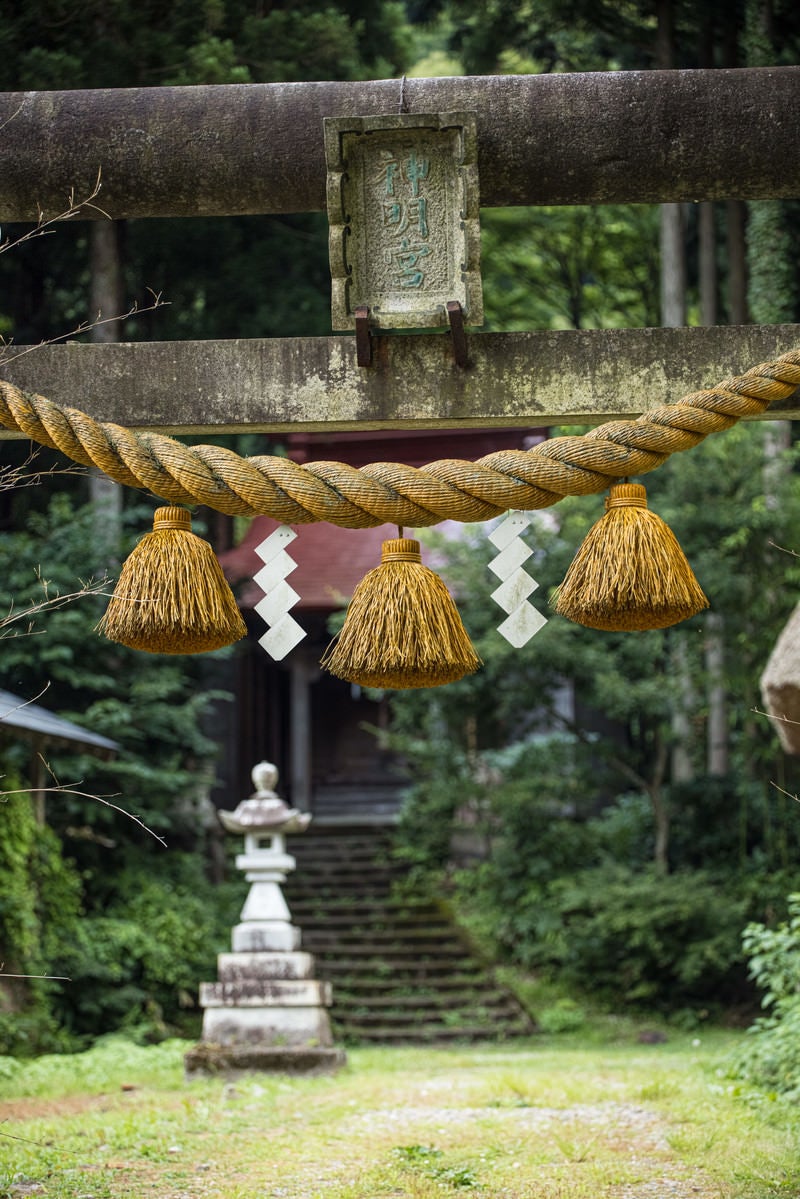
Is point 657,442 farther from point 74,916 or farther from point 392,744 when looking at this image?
point 392,744

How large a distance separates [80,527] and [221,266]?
3.73 m

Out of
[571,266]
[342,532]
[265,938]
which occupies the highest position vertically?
[571,266]

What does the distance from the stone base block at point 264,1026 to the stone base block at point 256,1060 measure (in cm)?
10

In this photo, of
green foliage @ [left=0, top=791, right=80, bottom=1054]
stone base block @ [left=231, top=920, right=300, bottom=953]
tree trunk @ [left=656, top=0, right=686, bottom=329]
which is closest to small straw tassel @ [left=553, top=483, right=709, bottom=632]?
stone base block @ [left=231, top=920, right=300, bottom=953]

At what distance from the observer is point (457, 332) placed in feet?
10.0

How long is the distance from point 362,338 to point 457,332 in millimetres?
229

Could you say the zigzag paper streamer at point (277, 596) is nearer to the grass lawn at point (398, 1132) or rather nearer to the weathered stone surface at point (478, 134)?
the weathered stone surface at point (478, 134)

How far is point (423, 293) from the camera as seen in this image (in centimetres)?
315

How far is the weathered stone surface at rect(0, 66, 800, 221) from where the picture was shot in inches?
126

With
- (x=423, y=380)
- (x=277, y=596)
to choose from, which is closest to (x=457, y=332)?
(x=423, y=380)

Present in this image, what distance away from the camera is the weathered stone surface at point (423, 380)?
3121 mm

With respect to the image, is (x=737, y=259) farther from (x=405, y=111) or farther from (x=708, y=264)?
(x=405, y=111)

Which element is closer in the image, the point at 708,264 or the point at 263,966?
the point at 263,966

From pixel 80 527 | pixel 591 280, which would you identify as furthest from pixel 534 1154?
pixel 591 280
